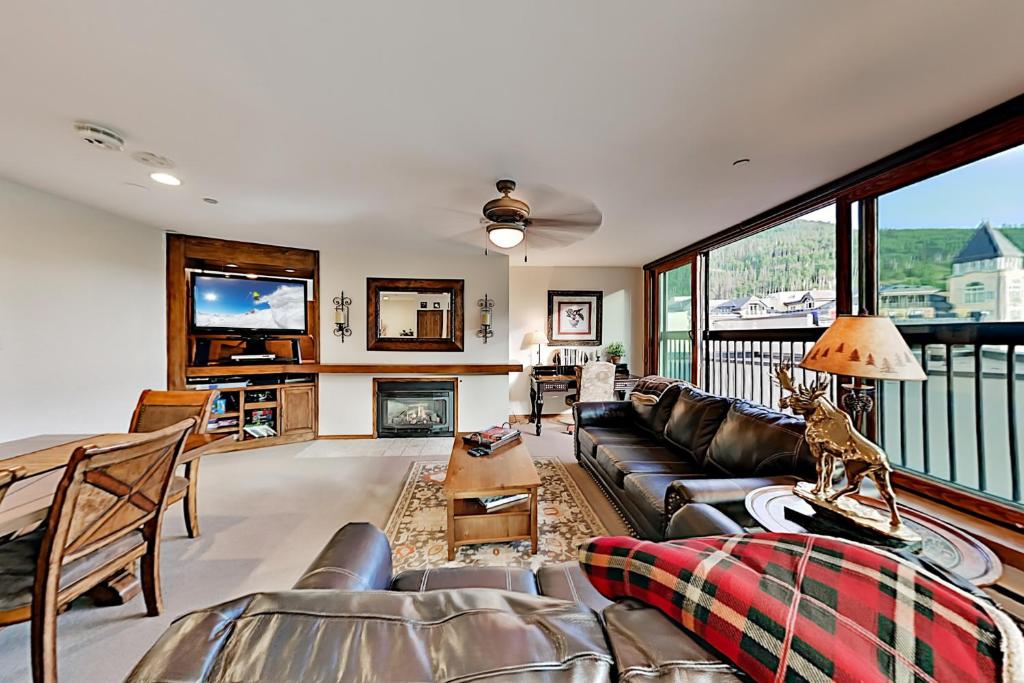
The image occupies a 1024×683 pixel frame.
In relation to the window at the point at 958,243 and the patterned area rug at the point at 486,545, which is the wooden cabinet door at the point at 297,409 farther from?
the window at the point at 958,243

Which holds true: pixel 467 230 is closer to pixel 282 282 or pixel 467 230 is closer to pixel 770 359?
pixel 282 282

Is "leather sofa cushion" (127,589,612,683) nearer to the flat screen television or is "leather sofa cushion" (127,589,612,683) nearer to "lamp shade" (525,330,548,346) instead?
the flat screen television

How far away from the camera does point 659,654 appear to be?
19.6 inches

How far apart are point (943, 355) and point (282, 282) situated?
5.81 meters

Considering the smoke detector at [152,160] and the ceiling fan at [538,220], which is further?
the ceiling fan at [538,220]

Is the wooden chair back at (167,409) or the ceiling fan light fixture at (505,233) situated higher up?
the ceiling fan light fixture at (505,233)

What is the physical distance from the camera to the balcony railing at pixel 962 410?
195cm

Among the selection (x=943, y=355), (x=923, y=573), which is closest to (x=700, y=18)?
(x=923, y=573)

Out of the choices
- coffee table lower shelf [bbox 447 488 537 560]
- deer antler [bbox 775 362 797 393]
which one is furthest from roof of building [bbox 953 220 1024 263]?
coffee table lower shelf [bbox 447 488 537 560]

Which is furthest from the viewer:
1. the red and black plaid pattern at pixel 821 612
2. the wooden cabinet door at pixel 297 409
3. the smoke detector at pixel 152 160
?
the wooden cabinet door at pixel 297 409

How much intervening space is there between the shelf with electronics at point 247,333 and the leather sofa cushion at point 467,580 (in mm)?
3826

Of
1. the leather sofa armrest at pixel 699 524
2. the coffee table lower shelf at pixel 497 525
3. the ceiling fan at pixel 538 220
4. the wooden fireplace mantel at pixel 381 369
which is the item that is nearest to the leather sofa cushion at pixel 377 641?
the leather sofa armrest at pixel 699 524

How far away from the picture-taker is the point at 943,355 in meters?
2.23

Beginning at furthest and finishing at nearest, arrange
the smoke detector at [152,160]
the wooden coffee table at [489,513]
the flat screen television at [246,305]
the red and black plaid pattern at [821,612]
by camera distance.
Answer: the flat screen television at [246,305] → the smoke detector at [152,160] → the wooden coffee table at [489,513] → the red and black plaid pattern at [821,612]
